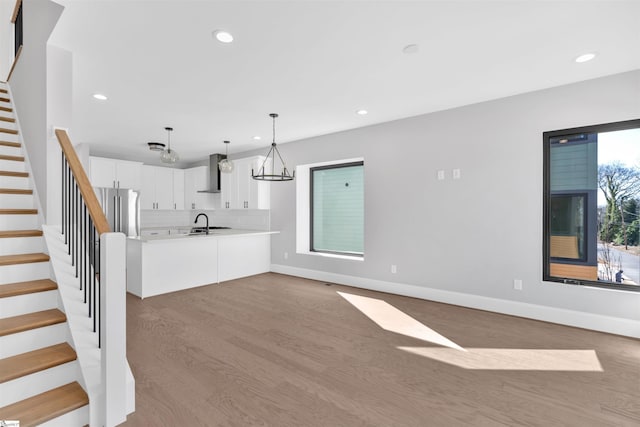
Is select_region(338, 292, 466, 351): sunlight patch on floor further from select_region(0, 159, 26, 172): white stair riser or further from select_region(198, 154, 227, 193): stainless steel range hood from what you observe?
select_region(198, 154, 227, 193): stainless steel range hood

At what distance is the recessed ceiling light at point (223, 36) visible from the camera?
2213 millimetres

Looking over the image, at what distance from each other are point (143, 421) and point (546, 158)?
442 centimetres

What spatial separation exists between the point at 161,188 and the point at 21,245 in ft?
17.1

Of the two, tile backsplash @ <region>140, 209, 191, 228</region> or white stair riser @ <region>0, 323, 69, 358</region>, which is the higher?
tile backsplash @ <region>140, 209, 191, 228</region>

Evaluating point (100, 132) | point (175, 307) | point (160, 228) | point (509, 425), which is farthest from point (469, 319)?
point (160, 228)

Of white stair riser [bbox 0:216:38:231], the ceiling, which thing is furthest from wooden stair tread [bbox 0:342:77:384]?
the ceiling

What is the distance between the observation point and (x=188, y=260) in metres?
4.68

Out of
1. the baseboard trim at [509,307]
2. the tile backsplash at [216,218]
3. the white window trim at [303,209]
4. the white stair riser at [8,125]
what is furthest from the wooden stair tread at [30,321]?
the tile backsplash at [216,218]

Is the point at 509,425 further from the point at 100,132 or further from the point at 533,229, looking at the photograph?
the point at 100,132

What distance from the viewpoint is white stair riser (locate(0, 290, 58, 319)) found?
72.2 inches

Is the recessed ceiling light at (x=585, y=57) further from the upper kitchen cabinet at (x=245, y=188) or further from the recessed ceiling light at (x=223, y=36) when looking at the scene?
the upper kitchen cabinet at (x=245, y=188)

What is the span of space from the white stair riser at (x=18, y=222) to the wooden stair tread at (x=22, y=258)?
12.6 inches

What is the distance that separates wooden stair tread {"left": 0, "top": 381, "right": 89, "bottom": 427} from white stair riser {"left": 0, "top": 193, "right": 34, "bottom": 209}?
1.79 metres

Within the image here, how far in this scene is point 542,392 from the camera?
1989 millimetres
